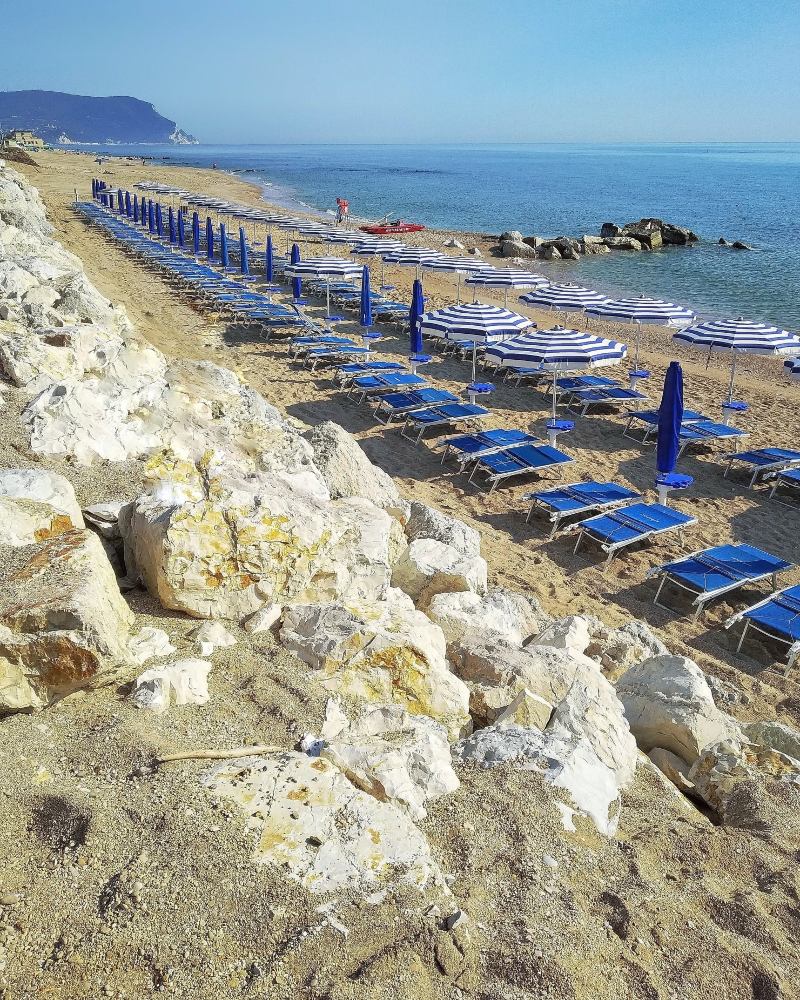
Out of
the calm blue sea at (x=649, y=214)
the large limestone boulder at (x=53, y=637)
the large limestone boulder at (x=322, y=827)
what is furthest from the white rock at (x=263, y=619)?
the calm blue sea at (x=649, y=214)

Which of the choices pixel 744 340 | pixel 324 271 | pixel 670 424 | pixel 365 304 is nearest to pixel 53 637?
pixel 670 424

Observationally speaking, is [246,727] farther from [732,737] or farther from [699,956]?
[732,737]

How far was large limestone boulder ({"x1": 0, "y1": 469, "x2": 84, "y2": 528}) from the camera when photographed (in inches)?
179

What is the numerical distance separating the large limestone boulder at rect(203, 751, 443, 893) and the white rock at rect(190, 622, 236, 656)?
919mm

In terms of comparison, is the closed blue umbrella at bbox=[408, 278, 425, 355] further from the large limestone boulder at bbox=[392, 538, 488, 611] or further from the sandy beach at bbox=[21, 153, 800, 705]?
the large limestone boulder at bbox=[392, 538, 488, 611]

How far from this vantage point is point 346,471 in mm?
6781

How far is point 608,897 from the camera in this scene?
296 cm

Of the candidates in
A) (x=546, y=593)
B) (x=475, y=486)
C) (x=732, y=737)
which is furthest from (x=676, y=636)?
(x=475, y=486)

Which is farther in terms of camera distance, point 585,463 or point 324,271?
point 324,271

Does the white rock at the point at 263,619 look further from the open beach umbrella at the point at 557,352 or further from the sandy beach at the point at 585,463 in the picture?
the open beach umbrella at the point at 557,352

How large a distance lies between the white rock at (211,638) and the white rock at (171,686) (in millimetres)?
226

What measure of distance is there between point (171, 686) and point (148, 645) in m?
0.37

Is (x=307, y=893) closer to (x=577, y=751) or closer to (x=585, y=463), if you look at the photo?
(x=577, y=751)

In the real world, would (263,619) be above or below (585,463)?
above
